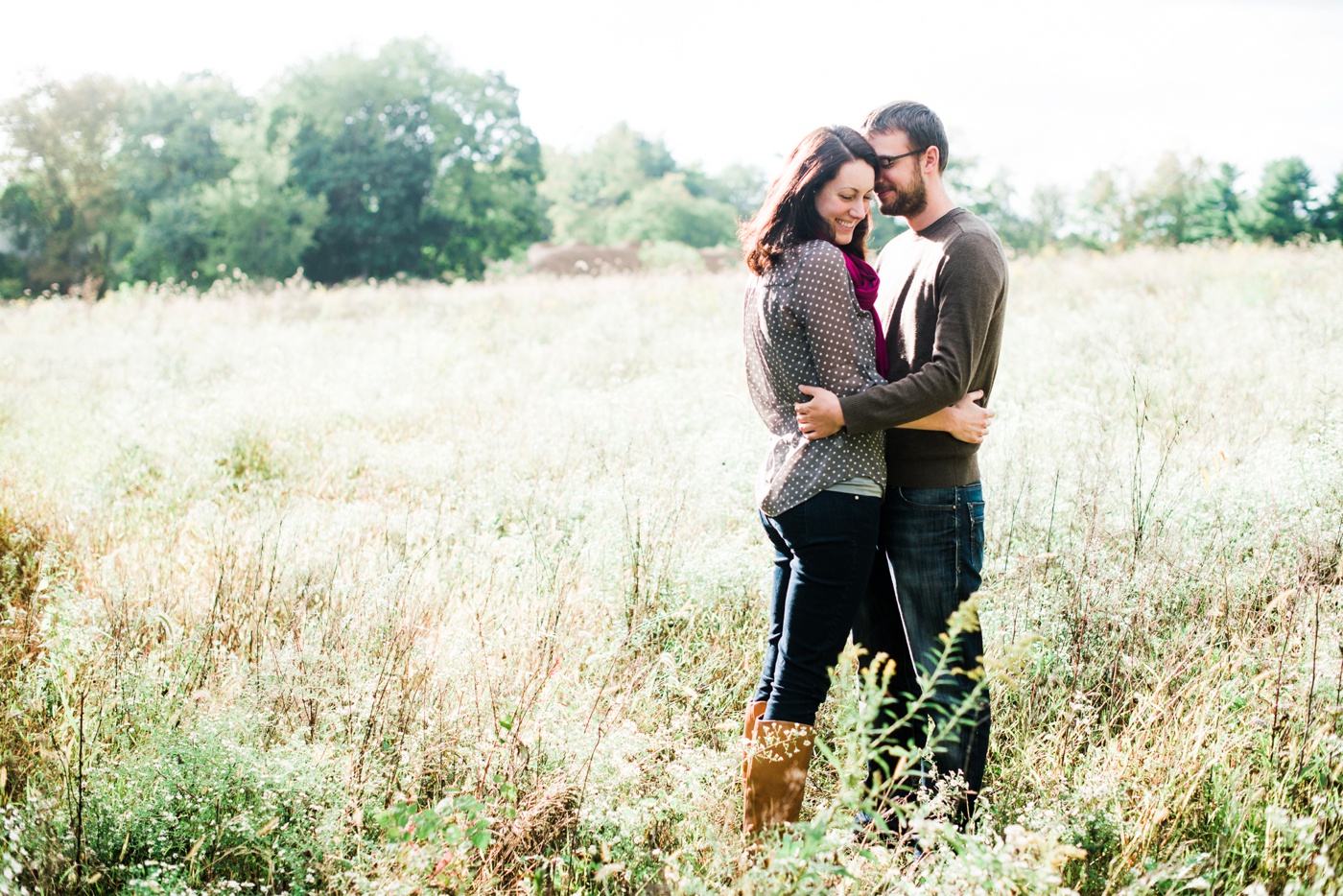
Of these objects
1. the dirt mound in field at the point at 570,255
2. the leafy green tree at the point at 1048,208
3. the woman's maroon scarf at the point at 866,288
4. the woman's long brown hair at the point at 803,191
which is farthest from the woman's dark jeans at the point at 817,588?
the leafy green tree at the point at 1048,208

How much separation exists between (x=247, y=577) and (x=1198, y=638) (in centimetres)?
373

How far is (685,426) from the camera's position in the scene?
19.7 feet

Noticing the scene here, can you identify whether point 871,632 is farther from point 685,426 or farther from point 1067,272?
point 1067,272

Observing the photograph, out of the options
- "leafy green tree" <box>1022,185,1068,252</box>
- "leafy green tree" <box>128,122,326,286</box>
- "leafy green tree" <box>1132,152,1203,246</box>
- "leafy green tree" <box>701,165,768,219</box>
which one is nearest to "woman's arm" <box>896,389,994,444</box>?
"leafy green tree" <box>128,122,326,286</box>

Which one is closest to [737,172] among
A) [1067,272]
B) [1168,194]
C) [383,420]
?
[1168,194]

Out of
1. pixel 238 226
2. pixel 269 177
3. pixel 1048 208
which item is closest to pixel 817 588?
pixel 238 226

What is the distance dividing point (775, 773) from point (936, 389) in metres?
1.11

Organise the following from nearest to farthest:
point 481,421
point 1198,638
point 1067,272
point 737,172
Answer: point 1198,638, point 481,421, point 1067,272, point 737,172

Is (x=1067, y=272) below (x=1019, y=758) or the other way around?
the other way around

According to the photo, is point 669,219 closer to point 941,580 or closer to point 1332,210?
point 1332,210

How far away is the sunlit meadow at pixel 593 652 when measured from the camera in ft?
6.84

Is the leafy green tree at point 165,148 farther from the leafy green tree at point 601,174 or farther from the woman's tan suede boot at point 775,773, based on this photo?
the woman's tan suede boot at point 775,773

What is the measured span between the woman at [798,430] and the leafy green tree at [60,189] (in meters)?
35.5

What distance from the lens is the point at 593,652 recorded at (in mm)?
3211
